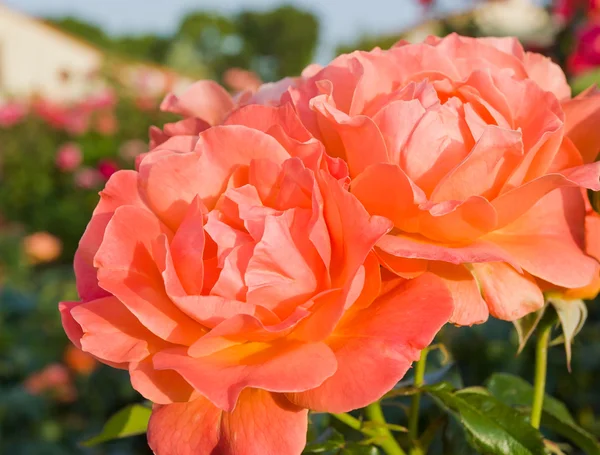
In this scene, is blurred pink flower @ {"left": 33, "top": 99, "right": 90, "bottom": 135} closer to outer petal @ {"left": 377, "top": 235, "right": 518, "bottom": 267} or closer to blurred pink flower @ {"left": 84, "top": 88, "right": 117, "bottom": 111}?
blurred pink flower @ {"left": 84, "top": 88, "right": 117, "bottom": 111}

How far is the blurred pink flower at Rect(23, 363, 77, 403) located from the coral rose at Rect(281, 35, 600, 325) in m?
1.70

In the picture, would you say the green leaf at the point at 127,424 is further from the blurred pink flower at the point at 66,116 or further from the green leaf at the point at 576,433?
the blurred pink flower at the point at 66,116

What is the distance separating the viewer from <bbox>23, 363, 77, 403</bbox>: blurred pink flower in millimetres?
1945

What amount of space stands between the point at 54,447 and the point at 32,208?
3767 mm

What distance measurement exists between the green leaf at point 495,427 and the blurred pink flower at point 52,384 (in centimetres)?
167

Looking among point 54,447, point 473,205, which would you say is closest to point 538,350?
point 473,205

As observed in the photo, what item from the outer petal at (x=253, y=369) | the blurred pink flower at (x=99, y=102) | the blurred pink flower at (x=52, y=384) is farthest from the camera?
the blurred pink flower at (x=99, y=102)

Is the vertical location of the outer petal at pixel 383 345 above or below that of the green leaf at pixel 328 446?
above

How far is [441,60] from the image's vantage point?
47cm

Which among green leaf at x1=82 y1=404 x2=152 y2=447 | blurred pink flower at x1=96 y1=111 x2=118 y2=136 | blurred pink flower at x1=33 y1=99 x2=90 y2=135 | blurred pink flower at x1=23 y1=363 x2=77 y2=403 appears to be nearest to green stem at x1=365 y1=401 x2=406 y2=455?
green leaf at x1=82 y1=404 x2=152 y2=447

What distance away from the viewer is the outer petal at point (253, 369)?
0.37 m

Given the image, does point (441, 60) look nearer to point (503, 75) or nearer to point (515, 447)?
point (503, 75)

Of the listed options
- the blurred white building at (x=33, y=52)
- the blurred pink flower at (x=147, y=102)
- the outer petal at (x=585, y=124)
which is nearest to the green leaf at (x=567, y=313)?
the outer petal at (x=585, y=124)

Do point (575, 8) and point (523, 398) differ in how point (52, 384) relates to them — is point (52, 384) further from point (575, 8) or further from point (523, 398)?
point (575, 8)
